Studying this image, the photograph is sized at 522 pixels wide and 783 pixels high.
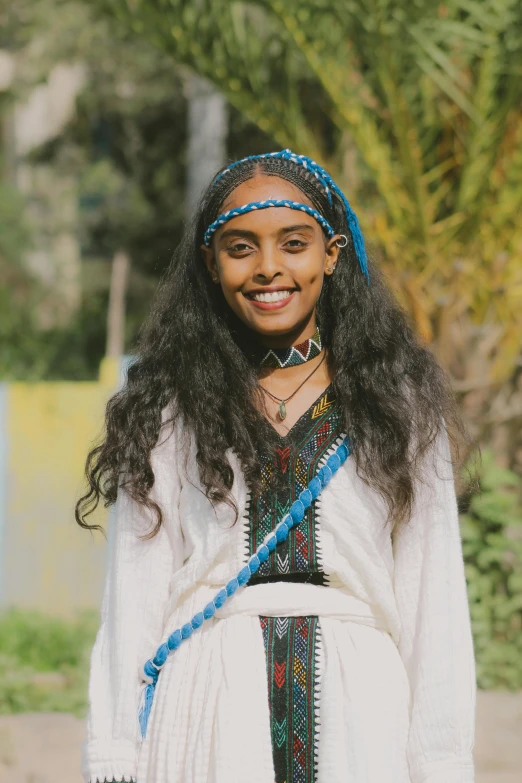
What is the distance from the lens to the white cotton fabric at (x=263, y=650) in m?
2.08

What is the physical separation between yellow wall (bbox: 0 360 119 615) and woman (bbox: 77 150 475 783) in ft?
15.9

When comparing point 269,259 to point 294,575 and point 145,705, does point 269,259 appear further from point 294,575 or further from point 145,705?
point 145,705

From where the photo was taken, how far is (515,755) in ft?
15.0

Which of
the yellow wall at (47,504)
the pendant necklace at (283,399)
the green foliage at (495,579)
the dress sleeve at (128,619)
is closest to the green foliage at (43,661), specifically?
the yellow wall at (47,504)

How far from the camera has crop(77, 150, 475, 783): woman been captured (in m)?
2.11

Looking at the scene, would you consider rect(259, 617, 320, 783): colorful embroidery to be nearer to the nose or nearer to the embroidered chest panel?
the embroidered chest panel

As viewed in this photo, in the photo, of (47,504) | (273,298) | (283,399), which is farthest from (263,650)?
(47,504)

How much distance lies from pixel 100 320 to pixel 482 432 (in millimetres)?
9406

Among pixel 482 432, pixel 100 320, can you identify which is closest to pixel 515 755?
pixel 482 432

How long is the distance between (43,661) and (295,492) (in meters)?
4.33

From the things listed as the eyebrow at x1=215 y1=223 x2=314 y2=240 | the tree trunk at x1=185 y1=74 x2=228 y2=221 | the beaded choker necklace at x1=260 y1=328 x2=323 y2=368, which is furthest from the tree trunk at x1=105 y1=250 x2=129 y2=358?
the eyebrow at x1=215 y1=223 x2=314 y2=240

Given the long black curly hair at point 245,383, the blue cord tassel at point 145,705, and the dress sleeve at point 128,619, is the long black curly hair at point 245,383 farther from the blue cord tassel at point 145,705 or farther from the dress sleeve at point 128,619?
the blue cord tassel at point 145,705

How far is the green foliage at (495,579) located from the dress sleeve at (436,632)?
3.27m

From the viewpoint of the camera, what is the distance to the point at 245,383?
7.80 ft
